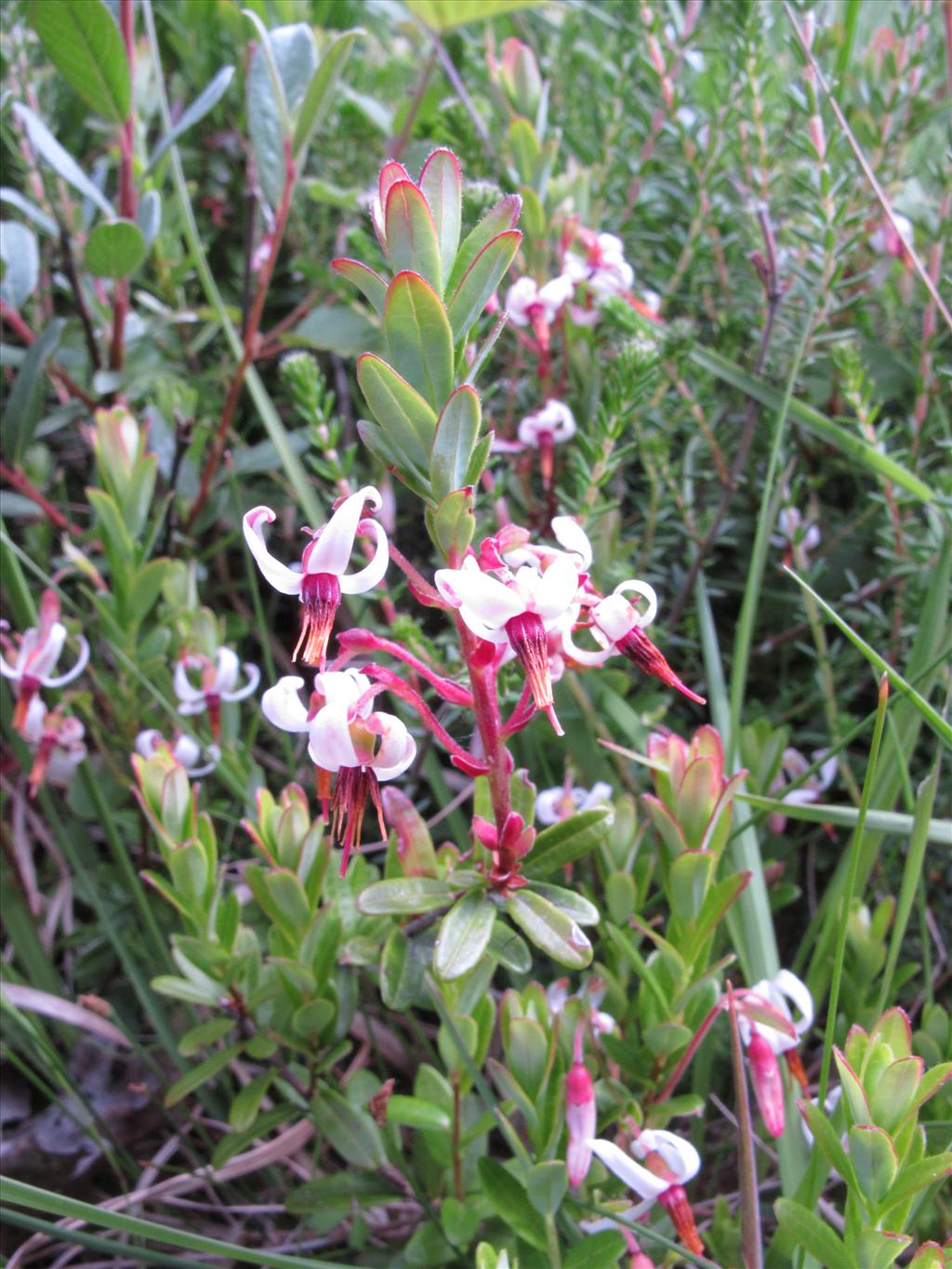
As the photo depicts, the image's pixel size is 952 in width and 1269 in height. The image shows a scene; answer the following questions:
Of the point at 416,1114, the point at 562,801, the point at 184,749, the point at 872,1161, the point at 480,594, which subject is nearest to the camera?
the point at 480,594

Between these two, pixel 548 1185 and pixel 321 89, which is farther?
pixel 321 89

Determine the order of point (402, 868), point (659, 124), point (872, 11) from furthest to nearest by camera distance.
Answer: point (659, 124) < point (872, 11) < point (402, 868)

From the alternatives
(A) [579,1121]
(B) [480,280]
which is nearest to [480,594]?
(B) [480,280]

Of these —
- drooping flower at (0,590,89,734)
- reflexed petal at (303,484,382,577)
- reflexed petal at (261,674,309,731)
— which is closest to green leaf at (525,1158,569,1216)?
reflexed petal at (261,674,309,731)

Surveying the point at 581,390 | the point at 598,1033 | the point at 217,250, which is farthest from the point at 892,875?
the point at 217,250

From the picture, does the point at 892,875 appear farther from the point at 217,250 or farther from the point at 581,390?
the point at 217,250

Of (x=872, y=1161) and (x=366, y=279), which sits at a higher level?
(x=366, y=279)

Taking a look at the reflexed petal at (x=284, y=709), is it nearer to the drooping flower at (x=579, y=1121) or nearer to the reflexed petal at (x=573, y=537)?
the reflexed petal at (x=573, y=537)

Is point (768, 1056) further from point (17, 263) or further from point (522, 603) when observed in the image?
point (17, 263)
